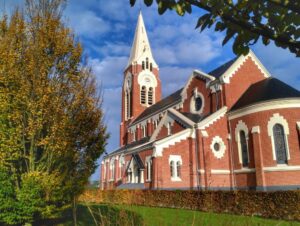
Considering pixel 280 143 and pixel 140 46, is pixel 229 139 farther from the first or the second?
pixel 140 46

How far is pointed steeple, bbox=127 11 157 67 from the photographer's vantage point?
165ft

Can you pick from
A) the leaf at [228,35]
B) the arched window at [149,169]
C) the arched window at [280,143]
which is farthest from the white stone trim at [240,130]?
the leaf at [228,35]

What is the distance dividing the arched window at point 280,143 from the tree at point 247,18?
21.8 meters

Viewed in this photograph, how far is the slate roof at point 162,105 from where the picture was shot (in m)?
36.7

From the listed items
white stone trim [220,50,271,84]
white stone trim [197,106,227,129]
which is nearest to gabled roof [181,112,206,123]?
white stone trim [197,106,227,129]

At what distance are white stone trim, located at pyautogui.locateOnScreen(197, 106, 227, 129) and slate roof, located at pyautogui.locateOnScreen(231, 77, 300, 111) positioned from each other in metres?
0.96

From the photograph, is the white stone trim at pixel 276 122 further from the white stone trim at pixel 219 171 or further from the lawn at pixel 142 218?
the lawn at pixel 142 218

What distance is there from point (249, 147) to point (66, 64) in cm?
1849

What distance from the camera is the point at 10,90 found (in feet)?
30.0

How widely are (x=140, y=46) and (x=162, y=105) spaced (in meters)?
17.7

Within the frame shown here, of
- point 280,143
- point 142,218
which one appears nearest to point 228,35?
point 142,218

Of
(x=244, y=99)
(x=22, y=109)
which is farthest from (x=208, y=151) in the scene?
(x=22, y=109)

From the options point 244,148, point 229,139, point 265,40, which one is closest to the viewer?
point 265,40

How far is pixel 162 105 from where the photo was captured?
39.6 metres
